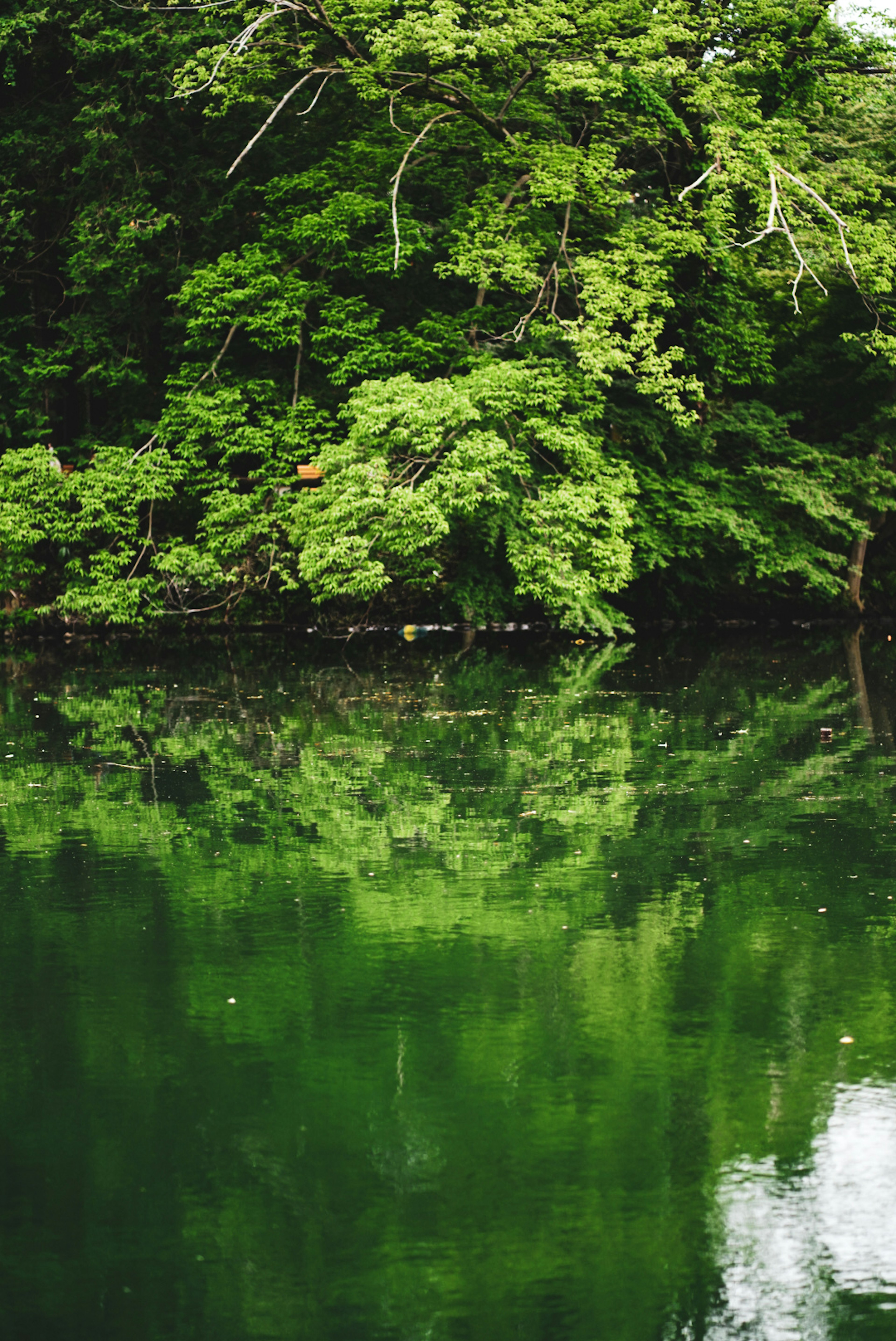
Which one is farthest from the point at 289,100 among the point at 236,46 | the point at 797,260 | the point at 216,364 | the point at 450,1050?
the point at 450,1050

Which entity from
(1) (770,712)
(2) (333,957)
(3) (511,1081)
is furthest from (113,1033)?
(1) (770,712)

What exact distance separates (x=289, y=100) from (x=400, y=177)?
3.84 m

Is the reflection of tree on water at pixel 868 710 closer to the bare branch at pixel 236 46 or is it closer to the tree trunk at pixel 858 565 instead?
the tree trunk at pixel 858 565

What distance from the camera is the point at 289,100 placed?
84.8 ft

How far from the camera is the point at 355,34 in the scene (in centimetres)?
2488

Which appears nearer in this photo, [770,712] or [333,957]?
[333,957]

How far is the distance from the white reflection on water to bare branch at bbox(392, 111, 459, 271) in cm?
1798

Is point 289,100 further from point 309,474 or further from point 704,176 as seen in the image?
point 704,176

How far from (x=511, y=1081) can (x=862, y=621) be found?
25463 millimetres

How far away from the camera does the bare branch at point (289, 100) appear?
21250 millimetres

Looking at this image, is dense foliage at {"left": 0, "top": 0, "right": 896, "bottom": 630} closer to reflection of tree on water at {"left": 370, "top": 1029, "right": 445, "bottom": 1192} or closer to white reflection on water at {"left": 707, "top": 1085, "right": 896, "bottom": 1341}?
reflection of tree on water at {"left": 370, "top": 1029, "right": 445, "bottom": 1192}

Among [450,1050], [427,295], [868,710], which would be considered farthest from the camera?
[427,295]

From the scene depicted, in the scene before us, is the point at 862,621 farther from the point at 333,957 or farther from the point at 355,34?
the point at 333,957

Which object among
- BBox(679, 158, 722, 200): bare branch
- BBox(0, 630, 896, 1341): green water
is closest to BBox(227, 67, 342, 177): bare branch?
BBox(679, 158, 722, 200): bare branch
